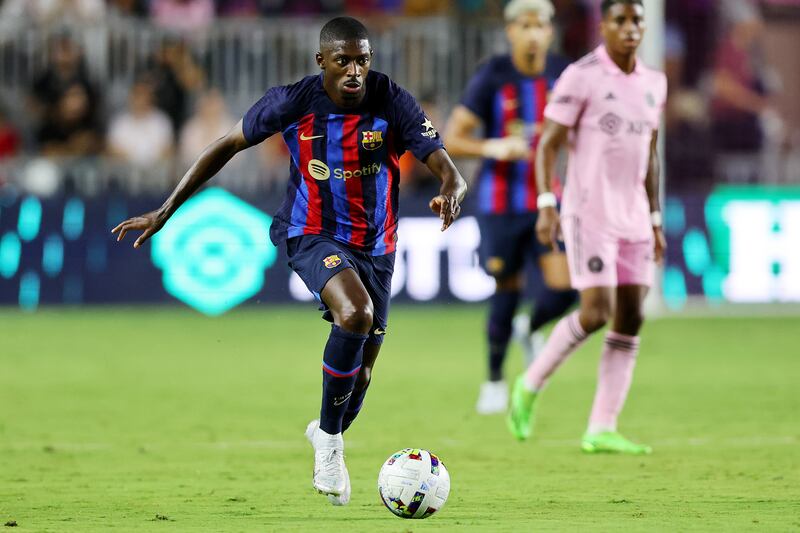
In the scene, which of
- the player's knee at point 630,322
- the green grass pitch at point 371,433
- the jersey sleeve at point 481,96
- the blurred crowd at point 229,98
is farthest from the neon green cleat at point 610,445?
the blurred crowd at point 229,98

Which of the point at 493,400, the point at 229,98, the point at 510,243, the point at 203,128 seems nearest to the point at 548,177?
the point at 510,243

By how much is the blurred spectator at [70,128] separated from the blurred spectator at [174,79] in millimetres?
846

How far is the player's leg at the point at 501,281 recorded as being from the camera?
10.1m

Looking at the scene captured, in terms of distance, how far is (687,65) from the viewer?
71.5 ft

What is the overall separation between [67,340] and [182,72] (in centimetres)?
512

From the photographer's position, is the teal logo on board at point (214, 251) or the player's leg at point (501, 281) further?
the teal logo on board at point (214, 251)

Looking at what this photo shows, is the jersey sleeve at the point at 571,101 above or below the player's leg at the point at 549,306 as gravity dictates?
above

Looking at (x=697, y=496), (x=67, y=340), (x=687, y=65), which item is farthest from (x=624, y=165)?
(x=687, y=65)

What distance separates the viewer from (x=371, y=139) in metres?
6.79

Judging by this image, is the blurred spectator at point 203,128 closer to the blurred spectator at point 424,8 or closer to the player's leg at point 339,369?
the blurred spectator at point 424,8

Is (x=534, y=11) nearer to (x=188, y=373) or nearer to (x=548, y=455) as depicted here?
(x=548, y=455)

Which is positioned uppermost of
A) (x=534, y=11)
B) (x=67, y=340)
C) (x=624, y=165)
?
(x=534, y=11)

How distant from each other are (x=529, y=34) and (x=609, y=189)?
225 cm

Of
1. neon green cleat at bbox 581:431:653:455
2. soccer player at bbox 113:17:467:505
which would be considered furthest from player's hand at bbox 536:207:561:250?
soccer player at bbox 113:17:467:505
